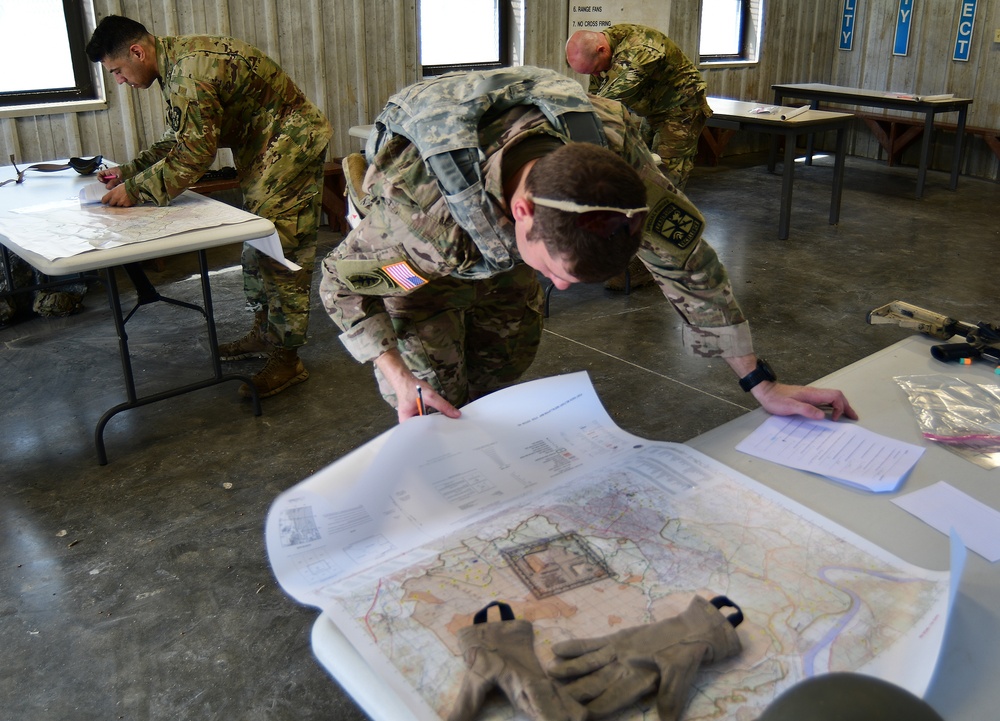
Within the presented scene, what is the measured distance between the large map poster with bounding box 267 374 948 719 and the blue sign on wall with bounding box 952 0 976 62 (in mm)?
7190

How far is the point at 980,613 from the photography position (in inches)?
39.3

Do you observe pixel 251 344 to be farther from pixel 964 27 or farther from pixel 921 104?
pixel 964 27

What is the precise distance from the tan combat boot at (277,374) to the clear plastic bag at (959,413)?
7.27ft

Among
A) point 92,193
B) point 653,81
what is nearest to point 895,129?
point 653,81

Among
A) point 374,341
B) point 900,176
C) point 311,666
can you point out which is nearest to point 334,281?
point 374,341

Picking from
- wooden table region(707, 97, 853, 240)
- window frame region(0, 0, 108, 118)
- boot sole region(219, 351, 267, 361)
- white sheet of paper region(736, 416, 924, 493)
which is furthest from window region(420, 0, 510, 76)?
white sheet of paper region(736, 416, 924, 493)

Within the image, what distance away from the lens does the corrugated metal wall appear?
14.7 feet

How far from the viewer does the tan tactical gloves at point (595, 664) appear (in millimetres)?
839

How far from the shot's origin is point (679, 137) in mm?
4473

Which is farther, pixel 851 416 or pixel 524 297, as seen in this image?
pixel 524 297

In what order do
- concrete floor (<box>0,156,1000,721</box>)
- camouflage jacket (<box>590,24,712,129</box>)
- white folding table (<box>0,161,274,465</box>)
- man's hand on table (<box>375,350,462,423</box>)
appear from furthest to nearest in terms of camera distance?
camouflage jacket (<box>590,24,712,129</box>), white folding table (<box>0,161,274,465</box>), concrete floor (<box>0,156,1000,721</box>), man's hand on table (<box>375,350,462,423</box>)

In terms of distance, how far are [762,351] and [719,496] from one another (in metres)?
2.39

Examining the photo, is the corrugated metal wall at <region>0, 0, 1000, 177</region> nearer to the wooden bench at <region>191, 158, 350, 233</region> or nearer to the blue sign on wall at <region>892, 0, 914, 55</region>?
the blue sign on wall at <region>892, 0, 914, 55</region>

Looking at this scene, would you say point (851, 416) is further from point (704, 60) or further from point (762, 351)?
point (704, 60)
